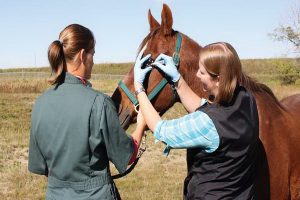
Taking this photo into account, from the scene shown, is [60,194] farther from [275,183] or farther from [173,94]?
[275,183]

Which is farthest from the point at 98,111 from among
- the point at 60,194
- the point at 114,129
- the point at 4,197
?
the point at 4,197

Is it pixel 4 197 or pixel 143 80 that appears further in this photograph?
pixel 4 197

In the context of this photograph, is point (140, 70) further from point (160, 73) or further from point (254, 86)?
point (254, 86)

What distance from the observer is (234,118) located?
2.17 m

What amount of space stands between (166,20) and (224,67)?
0.95 metres

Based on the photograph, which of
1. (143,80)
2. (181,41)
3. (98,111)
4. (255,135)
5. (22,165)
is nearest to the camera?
(98,111)

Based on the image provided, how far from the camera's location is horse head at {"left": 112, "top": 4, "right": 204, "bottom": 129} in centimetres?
295

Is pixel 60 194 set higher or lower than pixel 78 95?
lower

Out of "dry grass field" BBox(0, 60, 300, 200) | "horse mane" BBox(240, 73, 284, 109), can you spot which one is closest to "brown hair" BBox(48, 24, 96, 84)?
"horse mane" BBox(240, 73, 284, 109)

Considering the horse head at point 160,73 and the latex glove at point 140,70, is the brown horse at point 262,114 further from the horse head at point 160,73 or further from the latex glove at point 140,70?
the latex glove at point 140,70

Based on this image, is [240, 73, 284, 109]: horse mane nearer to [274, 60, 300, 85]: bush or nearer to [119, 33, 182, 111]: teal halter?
[119, 33, 182, 111]: teal halter

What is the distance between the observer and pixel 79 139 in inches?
84.2

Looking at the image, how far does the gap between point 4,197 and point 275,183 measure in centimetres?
505

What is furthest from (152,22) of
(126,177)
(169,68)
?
(126,177)
